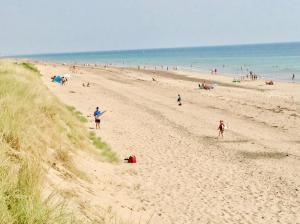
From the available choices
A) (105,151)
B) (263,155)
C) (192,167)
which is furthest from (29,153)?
(263,155)

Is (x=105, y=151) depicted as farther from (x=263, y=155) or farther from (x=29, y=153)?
(x=29, y=153)

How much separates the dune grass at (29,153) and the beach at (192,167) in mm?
817

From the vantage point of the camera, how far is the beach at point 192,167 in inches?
424

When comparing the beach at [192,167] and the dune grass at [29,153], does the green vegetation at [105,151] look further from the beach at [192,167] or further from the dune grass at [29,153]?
the beach at [192,167]

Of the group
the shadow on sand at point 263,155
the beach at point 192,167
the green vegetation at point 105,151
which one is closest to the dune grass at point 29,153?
the green vegetation at point 105,151

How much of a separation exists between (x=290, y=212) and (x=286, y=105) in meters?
25.5

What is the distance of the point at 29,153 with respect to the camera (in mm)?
7531

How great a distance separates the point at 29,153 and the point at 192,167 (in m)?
9.29

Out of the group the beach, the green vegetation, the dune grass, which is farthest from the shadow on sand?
the dune grass

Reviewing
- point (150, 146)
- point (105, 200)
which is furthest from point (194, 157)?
point (105, 200)

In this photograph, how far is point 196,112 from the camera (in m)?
30.5

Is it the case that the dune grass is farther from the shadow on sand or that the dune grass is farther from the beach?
the shadow on sand

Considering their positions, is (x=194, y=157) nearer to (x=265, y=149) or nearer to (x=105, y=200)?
(x=265, y=149)

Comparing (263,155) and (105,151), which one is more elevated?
(105,151)
